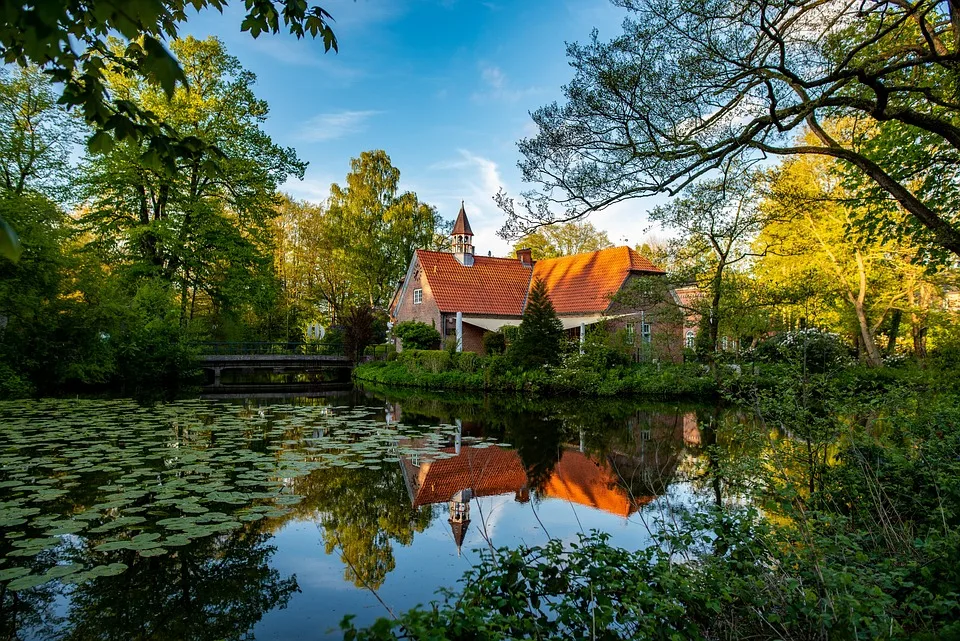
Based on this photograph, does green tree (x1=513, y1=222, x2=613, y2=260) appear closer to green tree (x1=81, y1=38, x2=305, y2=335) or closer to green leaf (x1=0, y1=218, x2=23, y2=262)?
green tree (x1=81, y1=38, x2=305, y2=335)

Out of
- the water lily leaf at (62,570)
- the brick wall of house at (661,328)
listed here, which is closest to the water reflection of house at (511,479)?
the water lily leaf at (62,570)

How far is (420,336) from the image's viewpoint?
84.1 feet

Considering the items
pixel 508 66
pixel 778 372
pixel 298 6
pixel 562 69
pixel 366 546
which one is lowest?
pixel 366 546

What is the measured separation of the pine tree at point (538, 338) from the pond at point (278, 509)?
7805 millimetres

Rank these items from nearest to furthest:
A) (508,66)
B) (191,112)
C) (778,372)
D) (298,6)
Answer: (298,6) → (778,372) → (508,66) → (191,112)

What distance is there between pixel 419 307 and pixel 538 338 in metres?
10.1

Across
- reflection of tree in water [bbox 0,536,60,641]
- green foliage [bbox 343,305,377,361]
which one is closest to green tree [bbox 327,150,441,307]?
green foliage [bbox 343,305,377,361]

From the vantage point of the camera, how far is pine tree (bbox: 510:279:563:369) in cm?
1967

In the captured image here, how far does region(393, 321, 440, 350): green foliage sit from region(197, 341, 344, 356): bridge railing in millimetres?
4998

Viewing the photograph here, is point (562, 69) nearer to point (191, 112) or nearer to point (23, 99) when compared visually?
point (191, 112)

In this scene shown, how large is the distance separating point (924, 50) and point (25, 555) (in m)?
10.3

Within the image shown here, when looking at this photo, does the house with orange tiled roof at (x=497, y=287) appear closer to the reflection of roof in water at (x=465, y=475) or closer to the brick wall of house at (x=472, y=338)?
the brick wall of house at (x=472, y=338)

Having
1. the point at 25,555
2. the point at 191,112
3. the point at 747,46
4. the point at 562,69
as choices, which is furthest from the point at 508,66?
the point at 191,112

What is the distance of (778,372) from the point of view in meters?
5.93
